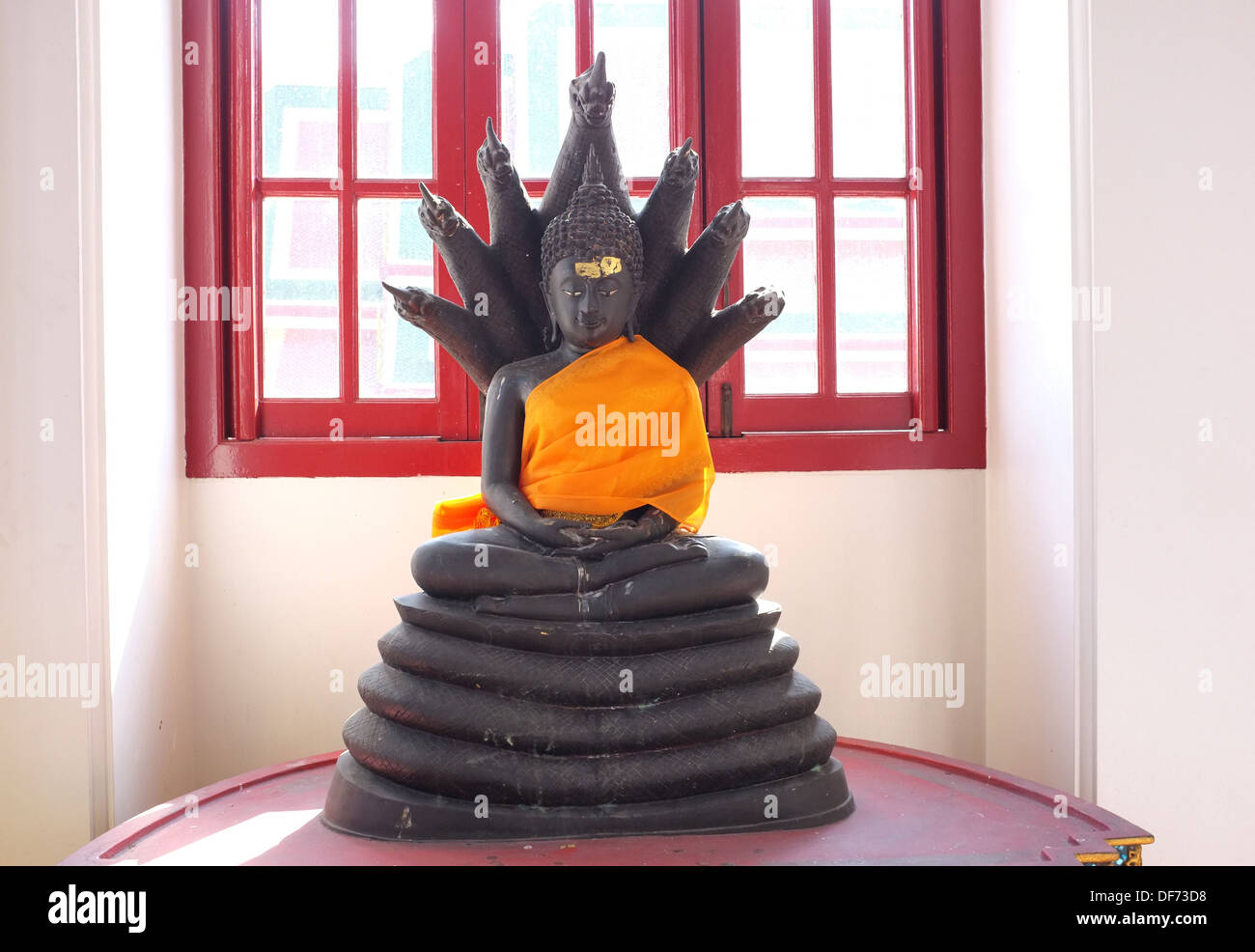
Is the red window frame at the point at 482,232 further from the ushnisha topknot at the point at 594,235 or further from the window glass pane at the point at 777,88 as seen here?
the ushnisha topknot at the point at 594,235

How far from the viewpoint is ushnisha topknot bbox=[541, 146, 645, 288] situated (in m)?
2.63

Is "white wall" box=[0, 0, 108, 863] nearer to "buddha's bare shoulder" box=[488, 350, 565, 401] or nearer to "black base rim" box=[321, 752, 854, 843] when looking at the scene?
"black base rim" box=[321, 752, 854, 843]

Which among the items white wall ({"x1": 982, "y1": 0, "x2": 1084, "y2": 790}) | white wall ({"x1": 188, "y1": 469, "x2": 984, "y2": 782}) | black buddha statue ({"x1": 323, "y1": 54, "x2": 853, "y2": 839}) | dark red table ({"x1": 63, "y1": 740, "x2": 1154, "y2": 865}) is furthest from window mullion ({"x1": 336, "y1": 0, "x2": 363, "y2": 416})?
white wall ({"x1": 982, "y1": 0, "x2": 1084, "y2": 790})

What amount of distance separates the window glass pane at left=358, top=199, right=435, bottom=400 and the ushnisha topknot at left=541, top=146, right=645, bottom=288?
1.16 meters

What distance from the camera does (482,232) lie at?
366cm

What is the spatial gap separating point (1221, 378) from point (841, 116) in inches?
60.4

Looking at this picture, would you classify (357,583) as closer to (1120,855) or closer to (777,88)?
(777,88)

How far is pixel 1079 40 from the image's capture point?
10.2ft

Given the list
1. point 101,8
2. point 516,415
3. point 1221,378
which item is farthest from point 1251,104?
point 101,8

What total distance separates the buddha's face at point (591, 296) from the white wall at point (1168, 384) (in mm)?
1384

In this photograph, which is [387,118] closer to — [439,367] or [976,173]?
[439,367]

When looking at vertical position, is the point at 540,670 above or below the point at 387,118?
below

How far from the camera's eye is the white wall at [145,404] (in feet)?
10.1

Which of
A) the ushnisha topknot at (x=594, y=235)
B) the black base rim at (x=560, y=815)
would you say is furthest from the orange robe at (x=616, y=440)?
the black base rim at (x=560, y=815)
